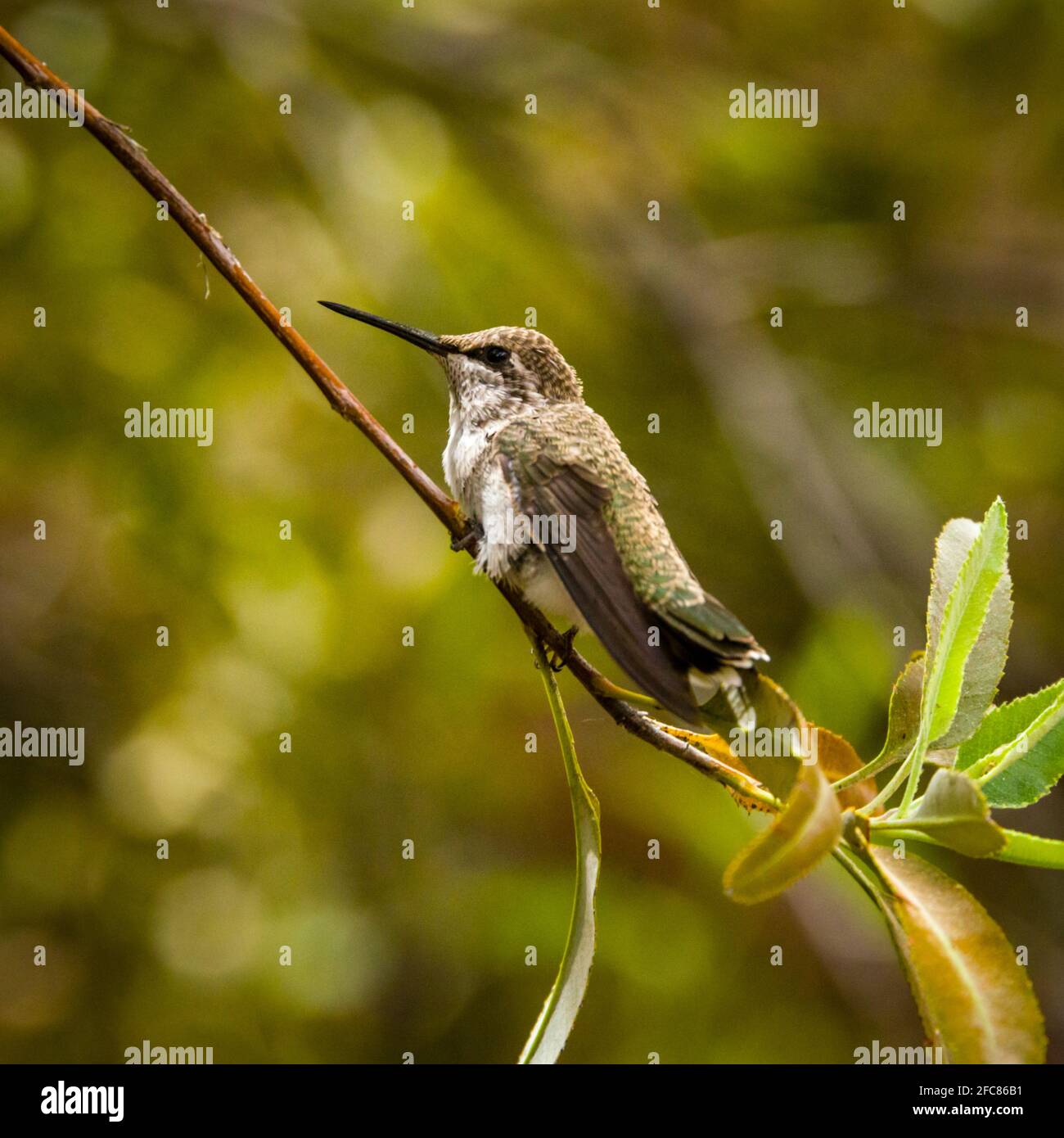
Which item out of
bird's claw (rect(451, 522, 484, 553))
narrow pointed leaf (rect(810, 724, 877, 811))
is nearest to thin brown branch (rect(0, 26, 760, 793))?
narrow pointed leaf (rect(810, 724, 877, 811))

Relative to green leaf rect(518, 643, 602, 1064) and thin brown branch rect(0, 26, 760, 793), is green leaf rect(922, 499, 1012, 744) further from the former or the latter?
green leaf rect(518, 643, 602, 1064)

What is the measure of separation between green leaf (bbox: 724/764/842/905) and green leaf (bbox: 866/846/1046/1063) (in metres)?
0.25

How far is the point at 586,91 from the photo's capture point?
204 inches

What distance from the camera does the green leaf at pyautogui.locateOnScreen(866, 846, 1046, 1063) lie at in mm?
1646

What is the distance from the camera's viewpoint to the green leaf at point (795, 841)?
158 cm

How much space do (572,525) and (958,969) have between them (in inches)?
58.4

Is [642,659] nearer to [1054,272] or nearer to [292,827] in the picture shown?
[292,827]

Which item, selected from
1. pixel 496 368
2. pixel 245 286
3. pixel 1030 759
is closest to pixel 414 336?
pixel 496 368

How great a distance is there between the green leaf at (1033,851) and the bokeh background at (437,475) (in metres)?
2.59

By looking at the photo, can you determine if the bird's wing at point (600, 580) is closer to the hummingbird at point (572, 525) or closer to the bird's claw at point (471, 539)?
the hummingbird at point (572, 525)

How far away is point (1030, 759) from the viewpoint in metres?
1.86

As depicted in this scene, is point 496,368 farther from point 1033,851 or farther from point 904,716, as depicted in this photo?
point 1033,851

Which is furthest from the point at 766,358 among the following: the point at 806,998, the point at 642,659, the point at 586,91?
the point at 642,659

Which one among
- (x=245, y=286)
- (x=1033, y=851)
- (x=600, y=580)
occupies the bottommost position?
(x=1033, y=851)
